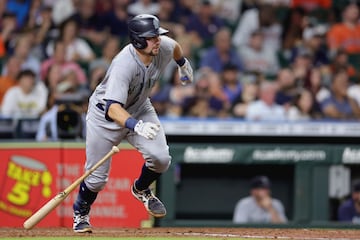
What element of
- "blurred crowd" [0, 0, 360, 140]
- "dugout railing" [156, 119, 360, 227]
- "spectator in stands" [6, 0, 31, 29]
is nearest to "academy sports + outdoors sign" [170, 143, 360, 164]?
"dugout railing" [156, 119, 360, 227]

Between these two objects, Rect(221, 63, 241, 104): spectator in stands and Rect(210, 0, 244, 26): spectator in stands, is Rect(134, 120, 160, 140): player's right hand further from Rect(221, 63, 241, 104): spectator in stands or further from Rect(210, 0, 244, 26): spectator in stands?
Rect(210, 0, 244, 26): spectator in stands

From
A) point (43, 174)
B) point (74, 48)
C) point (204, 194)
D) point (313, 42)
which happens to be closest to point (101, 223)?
point (43, 174)

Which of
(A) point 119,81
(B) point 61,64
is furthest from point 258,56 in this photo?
(A) point 119,81

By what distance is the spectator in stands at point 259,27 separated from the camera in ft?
47.7

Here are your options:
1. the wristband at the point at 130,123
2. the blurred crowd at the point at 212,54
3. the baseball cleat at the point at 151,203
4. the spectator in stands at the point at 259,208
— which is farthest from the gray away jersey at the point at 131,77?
the spectator in stands at the point at 259,208

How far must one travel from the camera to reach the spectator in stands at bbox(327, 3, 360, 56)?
14680 millimetres

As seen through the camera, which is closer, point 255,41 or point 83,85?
point 83,85

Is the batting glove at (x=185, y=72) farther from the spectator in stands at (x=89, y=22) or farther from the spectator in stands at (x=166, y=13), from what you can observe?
the spectator in stands at (x=166, y=13)

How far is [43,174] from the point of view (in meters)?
11.0

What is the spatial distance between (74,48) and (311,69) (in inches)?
129

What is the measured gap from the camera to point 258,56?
14.3 m

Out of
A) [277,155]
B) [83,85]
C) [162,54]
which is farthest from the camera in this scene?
[83,85]

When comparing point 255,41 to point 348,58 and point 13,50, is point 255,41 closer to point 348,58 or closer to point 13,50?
point 348,58

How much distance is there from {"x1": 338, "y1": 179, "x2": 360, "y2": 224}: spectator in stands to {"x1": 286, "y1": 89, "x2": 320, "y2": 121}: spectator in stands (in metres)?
1.29
